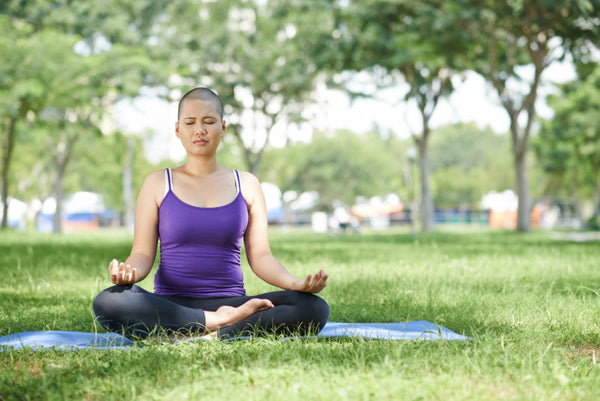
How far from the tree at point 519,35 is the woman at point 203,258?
1105 cm

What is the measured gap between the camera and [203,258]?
3.72 m

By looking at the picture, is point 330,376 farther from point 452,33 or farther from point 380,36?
point 380,36

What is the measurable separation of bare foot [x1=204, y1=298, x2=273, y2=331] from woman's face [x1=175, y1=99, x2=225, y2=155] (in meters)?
0.93

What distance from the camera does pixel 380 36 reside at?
17922 mm

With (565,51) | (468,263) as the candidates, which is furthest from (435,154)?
(468,263)

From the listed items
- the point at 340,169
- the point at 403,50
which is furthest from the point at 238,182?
the point at 340,169

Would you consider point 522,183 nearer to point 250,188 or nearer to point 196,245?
point 250,188

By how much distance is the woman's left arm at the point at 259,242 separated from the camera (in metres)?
3.73

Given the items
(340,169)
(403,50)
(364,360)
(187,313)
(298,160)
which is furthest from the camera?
(340,169)

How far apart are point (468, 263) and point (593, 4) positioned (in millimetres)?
7975

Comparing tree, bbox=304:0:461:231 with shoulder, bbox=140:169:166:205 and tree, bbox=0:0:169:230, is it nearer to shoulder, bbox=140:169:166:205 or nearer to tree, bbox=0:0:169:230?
tree, bbox=0:0:169:230

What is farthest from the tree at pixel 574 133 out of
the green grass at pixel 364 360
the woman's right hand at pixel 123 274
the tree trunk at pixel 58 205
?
the woman's right hand at pixel 123 274

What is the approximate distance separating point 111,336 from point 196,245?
71cm

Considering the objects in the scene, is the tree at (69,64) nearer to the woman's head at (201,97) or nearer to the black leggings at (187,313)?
the woman's head at (201,97)
